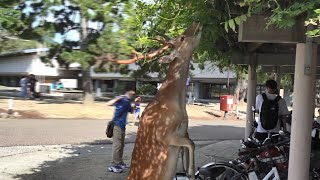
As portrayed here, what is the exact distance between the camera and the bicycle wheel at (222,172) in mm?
6285

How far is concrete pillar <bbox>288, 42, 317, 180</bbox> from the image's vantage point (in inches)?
210

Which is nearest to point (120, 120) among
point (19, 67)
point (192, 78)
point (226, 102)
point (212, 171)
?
point (212, 171)

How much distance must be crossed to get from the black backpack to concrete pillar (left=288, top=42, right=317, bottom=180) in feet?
8.09

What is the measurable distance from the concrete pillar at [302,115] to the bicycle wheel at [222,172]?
960 millimetres

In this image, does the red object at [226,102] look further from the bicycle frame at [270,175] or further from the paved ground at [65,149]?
the bicycle frame at [270,175]

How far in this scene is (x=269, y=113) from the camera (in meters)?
8.03

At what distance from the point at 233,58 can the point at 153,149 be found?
24.2 ft

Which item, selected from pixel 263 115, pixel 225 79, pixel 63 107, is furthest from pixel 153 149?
pixel 225 79

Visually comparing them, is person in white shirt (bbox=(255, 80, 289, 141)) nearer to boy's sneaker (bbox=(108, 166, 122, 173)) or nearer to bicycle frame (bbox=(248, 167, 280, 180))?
bicycle frame (bbox=(248, 167, 280, 180))

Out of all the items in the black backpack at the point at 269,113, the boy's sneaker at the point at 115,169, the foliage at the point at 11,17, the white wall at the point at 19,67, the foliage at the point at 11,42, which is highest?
the white wall at the point at 19,67

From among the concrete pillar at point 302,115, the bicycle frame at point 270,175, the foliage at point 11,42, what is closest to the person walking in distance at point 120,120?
the bicycle frame at point 270,175

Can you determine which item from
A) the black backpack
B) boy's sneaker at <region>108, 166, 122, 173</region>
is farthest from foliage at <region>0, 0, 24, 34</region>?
boy's sneaker at <region>108, 166, 122, 173</region>

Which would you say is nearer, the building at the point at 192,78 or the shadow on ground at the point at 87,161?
the shadow on ground at the point at 87,161

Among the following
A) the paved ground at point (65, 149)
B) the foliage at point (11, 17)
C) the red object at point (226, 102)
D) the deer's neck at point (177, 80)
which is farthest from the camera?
the red object at point (226, 102)
